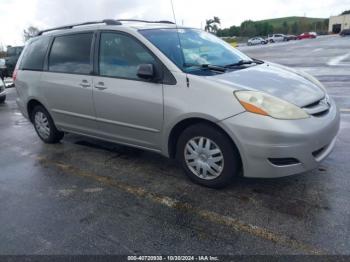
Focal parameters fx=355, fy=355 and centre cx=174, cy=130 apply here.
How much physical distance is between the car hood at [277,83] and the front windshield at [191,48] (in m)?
0.39

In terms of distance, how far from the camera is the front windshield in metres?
3.90

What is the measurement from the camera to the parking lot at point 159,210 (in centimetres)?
281

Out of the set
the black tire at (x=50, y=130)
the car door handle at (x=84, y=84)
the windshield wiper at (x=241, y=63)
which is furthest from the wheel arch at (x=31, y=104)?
the windshield wiper at (x=241, y=63)

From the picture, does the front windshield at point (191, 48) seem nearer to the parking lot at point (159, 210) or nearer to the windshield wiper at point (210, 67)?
the windshield wiper at point (210, 67)

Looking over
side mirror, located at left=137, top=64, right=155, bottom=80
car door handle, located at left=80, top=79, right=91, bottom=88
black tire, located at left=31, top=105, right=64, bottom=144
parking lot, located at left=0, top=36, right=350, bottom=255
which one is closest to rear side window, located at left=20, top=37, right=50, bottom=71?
black tire, located at left=31, top=105, right=64, bottom=144

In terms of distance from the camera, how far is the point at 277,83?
3.63 m

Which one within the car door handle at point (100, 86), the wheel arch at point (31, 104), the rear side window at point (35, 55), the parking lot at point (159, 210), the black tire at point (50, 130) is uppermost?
the rear side window at point (35, 55)

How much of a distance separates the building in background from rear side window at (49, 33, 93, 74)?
107m

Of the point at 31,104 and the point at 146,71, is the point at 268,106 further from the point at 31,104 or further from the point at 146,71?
the point at 31,104

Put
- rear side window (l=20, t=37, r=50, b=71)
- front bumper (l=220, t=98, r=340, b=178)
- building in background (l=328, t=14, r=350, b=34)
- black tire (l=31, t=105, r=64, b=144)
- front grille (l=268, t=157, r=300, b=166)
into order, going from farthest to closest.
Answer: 1. building in background (l=328, t=14, r=350, b=34)
2. black tire (l=31, t=105, r=64, b=144)
3. rear side window (l=20, t=37, r=50, b=71)
4. front grille (l=268, t=157, r=300, b=166)
5. front bumper (l=220, t=98, r=340, b=178)

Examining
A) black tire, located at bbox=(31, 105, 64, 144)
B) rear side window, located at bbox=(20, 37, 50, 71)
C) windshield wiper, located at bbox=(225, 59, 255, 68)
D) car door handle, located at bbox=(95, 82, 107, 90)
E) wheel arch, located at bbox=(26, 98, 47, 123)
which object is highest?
rear side window, located at bbox=(20, 37, 50, 71)

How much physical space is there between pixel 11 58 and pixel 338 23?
104m

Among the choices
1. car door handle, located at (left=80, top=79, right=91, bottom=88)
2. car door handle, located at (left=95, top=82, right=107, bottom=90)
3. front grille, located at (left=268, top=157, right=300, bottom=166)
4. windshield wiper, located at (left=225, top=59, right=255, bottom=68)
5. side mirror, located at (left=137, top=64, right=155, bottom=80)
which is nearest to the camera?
front grille, located at (left=268, top=157, right=300, bottom=166)

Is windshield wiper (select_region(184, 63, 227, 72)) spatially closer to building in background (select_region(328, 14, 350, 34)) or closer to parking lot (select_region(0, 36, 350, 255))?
parking lot (select_region(0, 36, 350, 255))
